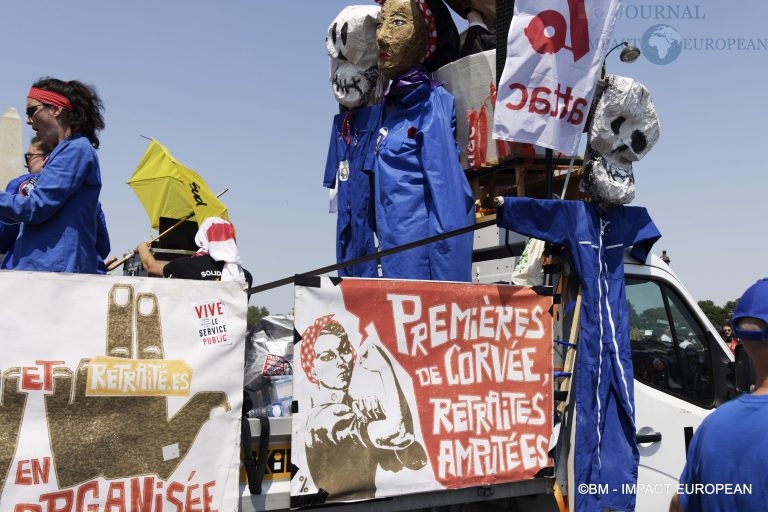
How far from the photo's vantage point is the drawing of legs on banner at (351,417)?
2.67m

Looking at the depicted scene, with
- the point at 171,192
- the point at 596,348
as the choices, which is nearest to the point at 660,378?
the point at 596,348

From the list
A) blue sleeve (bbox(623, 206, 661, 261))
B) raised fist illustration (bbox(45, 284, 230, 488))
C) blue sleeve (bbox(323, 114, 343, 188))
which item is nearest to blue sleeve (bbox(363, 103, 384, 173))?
blue sleeve (bbox(323, 114, 343, 188))

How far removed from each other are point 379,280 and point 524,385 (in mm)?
914

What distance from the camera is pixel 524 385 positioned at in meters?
3.21

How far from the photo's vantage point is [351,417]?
274cm

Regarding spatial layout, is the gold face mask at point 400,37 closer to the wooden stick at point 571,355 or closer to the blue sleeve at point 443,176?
the blue sleeve at point 443,176

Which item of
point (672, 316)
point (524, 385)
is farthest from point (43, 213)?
point (672, 316)

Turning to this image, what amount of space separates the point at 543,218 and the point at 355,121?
2042mm

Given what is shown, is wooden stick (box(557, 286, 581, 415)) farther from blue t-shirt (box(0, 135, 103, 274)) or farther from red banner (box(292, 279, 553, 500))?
blue t-shirt (box(0, 135, 103, 274))

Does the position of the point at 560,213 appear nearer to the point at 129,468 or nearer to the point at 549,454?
the point at 549,454

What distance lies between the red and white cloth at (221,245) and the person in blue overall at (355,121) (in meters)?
0.83

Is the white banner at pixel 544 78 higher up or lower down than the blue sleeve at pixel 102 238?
higher up

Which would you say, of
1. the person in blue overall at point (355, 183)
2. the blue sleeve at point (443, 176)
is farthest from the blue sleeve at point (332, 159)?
the blue sleeve at point (443, 176)

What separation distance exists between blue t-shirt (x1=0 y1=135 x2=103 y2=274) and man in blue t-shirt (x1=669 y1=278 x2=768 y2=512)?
102 inches
